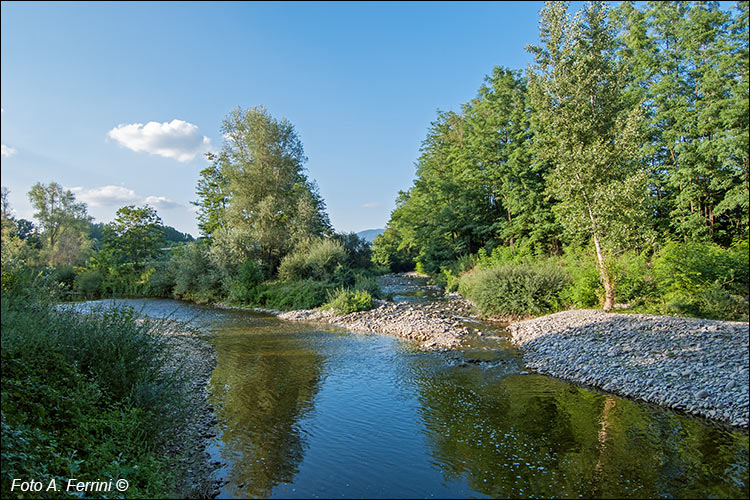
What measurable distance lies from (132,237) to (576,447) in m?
38.3

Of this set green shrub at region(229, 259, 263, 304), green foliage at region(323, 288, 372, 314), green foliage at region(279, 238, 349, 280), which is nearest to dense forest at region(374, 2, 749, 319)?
green foliage at region(323, 288, 372, 314)

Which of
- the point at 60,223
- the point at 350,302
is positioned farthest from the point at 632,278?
the point at 60,223

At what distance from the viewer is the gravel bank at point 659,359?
20.7ft

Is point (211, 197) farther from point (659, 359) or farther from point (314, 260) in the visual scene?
point (659, 359)

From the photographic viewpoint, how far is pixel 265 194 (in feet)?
95.3

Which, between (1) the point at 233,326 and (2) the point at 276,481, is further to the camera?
(1) the point at 233,326

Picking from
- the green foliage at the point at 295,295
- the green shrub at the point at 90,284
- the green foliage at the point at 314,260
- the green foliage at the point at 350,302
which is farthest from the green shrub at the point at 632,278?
the green shrub at the point at 90,284

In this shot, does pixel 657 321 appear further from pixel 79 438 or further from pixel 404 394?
pixel 79 438

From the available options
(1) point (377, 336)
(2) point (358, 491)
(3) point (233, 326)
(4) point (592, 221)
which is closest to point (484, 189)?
(4) point (592, 221)

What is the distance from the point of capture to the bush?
15.8 metres

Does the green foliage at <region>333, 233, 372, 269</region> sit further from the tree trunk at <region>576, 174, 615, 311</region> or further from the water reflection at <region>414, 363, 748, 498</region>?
the water reflection at <region>414, 363, 748, 498</region>

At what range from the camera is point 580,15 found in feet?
45.9

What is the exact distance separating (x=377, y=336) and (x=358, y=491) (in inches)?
389

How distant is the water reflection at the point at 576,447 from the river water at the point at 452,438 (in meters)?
0.02
